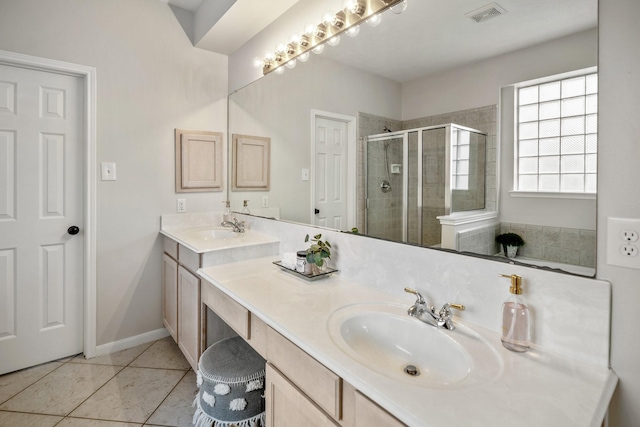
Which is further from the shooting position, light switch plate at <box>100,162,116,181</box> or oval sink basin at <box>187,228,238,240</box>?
oval sink basin at <box>187,228,238,240</box>

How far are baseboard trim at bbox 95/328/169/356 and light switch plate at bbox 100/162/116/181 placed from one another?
119 cm

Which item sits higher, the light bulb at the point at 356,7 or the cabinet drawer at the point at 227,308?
the light bulb at the point at 356,7

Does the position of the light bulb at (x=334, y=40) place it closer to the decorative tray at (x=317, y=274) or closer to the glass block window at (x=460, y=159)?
the glass block window at (x=460, y=159)

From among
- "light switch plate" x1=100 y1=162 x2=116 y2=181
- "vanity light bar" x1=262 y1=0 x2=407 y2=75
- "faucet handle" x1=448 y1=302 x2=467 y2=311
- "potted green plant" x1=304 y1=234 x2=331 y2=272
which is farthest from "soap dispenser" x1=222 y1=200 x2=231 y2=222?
"faucet handle" x1=448 y1=302 x2=467 y2=311

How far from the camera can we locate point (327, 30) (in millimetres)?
1690

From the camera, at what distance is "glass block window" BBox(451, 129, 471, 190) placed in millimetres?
1109

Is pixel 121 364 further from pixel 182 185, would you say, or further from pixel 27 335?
pixel 182 185

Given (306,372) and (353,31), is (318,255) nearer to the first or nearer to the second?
(306,372)

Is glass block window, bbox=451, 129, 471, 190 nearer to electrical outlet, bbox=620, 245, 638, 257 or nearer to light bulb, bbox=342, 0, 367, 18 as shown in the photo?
electrical outlet, bbox=620, 245, 638, 257

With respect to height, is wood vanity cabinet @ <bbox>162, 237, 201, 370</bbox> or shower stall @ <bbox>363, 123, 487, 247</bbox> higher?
shower stall @ <bbox>363, 123, 487, 247</bbox>

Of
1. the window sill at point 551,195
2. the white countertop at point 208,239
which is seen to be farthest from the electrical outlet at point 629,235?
the white countertop at point 208,239

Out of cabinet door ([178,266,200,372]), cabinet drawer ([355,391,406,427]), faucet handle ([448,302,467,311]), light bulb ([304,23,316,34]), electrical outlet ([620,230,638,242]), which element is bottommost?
cabinet door ([178,266,200,372])

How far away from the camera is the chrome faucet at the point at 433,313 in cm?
104

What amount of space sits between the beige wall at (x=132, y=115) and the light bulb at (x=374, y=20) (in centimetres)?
165
